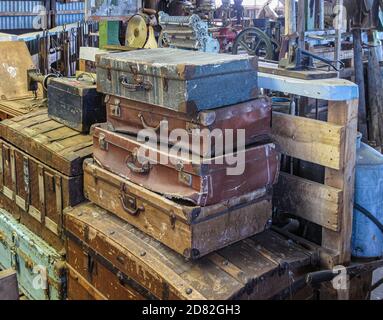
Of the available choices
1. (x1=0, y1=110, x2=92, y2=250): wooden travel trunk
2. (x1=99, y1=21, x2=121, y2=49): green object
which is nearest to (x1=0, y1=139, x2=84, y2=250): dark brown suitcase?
(x1=0, y1=110, x2=92, y2=250): wooden travel trunk

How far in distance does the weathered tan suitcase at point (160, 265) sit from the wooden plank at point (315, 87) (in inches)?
30.3

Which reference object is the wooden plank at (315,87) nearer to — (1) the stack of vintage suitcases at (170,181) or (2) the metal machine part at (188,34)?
(1) the stack of vintage suitcases at (170,181)

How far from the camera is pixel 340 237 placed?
8.28 feet

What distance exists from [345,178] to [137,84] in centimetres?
112

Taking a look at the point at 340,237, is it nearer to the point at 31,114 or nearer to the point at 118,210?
the point at 118,210

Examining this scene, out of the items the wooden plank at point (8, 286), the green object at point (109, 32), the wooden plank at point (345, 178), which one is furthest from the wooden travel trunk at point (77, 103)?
the green object at point (109, 32)

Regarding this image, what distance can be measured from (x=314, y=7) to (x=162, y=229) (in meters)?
3.95

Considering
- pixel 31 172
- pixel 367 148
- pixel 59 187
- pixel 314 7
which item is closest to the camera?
pixel 367 148

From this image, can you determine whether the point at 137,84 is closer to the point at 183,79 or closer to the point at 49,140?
the point at 183,79

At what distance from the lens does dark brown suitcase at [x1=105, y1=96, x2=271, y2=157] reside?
87.1 inches

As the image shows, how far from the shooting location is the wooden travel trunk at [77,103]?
308cm
